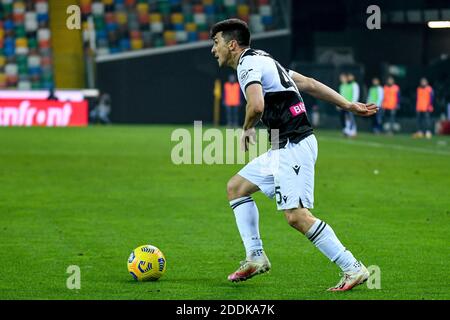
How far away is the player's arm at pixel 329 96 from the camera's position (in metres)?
9.03

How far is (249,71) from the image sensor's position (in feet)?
27.8

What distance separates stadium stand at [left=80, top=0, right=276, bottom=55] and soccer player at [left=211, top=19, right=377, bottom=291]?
4032cm

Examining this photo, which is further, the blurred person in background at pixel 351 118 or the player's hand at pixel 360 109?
the blurred person in background at pixel 351 118

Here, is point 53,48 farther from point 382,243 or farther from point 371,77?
point 382,243

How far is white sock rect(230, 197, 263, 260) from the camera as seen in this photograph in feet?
30.2

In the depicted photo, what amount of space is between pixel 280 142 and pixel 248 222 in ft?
2.78

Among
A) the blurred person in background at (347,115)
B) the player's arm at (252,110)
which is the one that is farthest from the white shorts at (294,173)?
the blurred person in background at (347,115)

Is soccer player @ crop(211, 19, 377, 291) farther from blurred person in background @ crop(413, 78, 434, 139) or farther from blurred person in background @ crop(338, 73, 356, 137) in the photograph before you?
blurred person in background @ crop(413, 78, 434, 139)

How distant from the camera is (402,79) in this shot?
44.6 m

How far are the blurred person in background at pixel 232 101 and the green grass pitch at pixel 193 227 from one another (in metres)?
18.7

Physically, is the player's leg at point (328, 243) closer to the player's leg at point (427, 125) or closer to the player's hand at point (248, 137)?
the player's hand at point (248, 137)

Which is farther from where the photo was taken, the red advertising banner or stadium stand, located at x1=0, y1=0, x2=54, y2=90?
stadium stand, located at x1=0, y1=0, x2=54, y2=90

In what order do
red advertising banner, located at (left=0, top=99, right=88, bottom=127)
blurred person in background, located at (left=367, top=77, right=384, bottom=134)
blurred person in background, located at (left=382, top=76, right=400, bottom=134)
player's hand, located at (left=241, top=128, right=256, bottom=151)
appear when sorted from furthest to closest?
red advertising banner, located at (left=0, top=99, right=88, bottom=127)
blurred person in background, located at (left=382, top=76, right=400, bottom=134)
blurred person in background, located at (left=367, top=77, right=384, bottom=134)
player's hand, located at (left=241, top=128, right=256, bottom=151)

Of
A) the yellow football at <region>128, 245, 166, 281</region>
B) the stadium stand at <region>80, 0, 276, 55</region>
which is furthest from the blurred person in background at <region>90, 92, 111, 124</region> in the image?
the yellow football at <region>128, 245, 166, 281</region>
